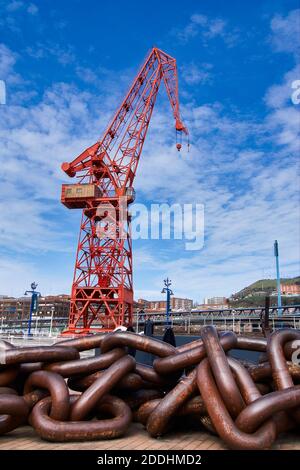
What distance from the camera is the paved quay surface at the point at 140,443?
242 cm

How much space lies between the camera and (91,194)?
33875 mm

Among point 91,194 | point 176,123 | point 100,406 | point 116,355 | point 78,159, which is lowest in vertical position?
point 100,406

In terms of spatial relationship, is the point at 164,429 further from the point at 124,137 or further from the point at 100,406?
the point at 124,137

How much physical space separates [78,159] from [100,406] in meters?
35.2

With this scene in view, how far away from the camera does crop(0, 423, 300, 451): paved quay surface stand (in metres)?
2.42

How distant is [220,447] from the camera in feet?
7.96

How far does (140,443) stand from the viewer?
2527 mm

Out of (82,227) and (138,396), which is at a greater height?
(82,227)

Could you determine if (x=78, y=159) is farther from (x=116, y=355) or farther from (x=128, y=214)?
(x=116, y=355)
